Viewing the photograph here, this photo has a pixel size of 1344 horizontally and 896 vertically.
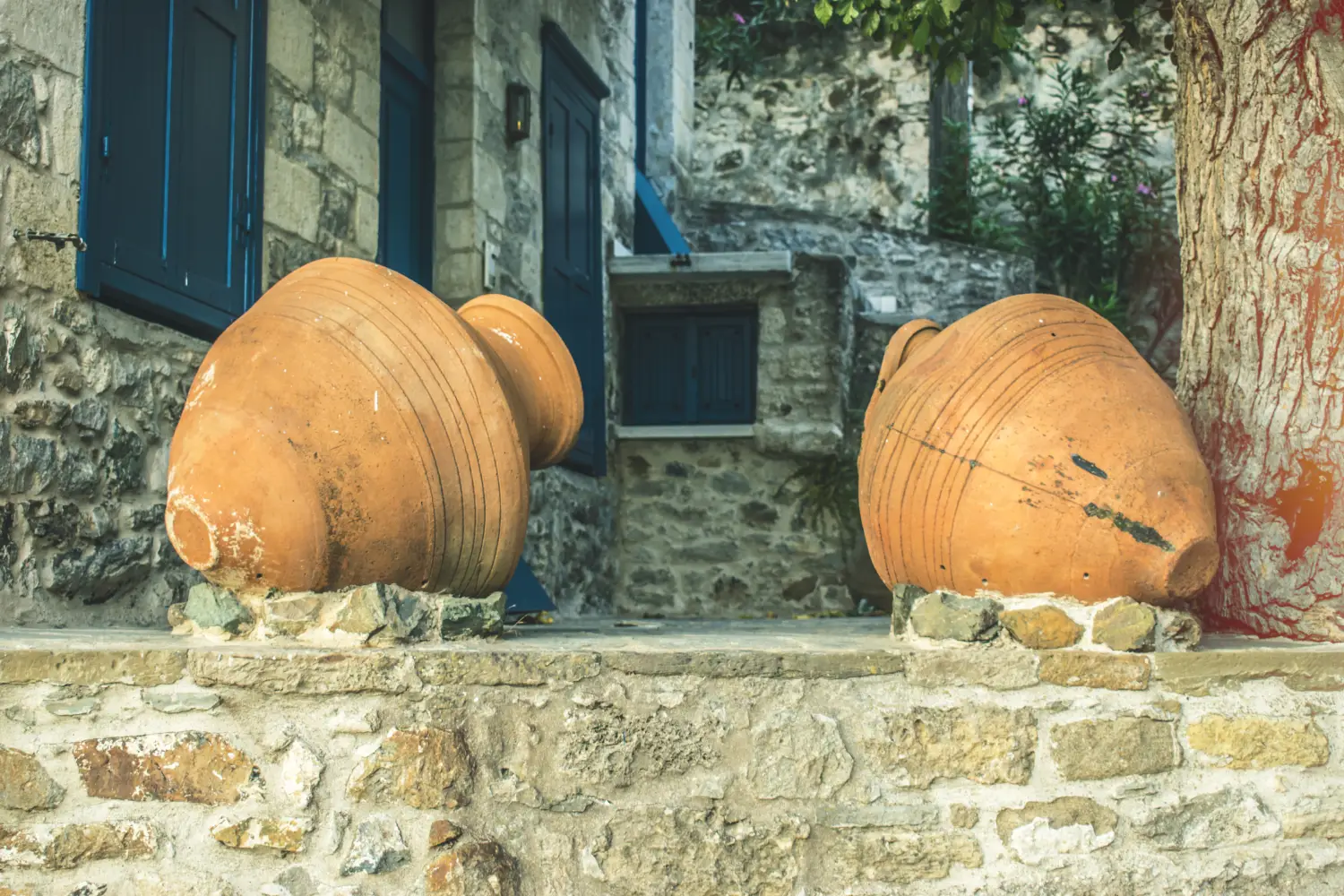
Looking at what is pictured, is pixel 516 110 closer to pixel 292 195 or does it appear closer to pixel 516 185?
pixel 516 185

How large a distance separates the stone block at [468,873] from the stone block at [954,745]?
2.22 ft

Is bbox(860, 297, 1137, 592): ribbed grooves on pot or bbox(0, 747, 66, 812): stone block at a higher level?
bbox(860, 297, 1137, 592): ribbed grooves on pot

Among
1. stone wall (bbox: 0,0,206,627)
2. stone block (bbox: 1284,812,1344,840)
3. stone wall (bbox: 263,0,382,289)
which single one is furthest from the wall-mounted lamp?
stone block (bbox: 1284,812,1344,840)

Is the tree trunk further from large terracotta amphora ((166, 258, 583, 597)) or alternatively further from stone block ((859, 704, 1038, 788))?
large terracotta amphora ((166, 258, 583, 597))

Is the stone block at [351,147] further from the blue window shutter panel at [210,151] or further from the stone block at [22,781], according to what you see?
the stone block at [22,781]

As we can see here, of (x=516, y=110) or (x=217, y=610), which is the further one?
(x=516, y=110)

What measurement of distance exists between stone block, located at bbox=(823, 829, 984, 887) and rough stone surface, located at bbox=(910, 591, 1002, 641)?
38 centimetres

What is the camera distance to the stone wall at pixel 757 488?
8.31 meters

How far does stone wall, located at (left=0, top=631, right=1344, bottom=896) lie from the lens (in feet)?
7.76

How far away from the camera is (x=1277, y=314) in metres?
3.14

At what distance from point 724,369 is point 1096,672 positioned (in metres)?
→ 6.37

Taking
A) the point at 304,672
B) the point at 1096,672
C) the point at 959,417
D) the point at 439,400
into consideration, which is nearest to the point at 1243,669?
the point at 1096,672

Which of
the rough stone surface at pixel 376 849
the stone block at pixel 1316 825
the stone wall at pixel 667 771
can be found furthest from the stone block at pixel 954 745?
the rough stone surface at pixel 376 849

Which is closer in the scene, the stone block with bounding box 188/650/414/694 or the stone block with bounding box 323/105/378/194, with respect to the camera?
the stone block with bounding box 188/650/414/694
